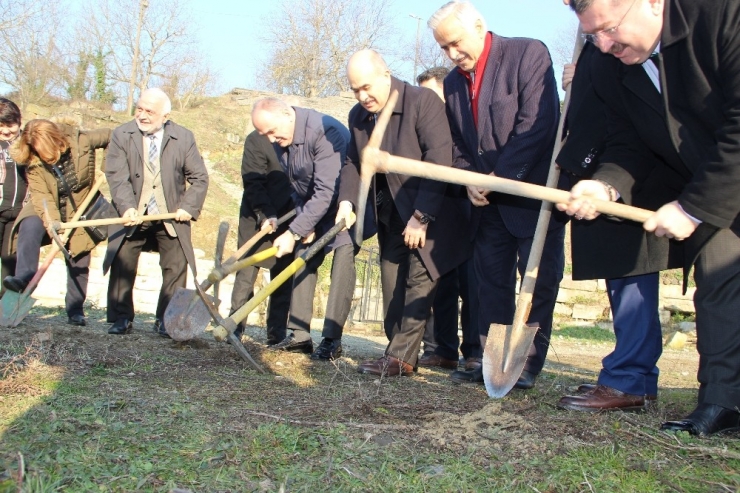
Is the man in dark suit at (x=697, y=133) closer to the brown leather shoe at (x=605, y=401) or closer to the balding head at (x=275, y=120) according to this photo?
the brown leather shoe at (x=605, y=401)

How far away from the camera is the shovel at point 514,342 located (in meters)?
3.37

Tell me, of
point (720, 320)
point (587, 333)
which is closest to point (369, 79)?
point (720, 320)

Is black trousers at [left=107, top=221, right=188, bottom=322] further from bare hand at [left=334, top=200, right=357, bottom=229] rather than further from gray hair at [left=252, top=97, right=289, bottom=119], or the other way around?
bare hand at [left=334, top=200, right=357, bottom=229]

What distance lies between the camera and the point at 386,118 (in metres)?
3.55

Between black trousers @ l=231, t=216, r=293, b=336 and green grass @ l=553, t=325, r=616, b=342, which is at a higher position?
black trousers @ l=231, t=216, r=293, b=336

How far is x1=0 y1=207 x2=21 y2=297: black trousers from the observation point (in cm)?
641

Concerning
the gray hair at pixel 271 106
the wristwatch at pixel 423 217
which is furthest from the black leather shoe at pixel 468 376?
the gray hair at pixel 271 106

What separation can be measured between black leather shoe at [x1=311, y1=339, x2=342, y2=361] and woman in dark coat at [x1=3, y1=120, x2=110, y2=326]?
2426 mm

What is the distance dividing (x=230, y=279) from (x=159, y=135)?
6.01 m

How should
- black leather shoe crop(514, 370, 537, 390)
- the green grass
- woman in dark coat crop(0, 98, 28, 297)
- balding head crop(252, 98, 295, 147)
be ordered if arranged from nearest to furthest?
black leather shoe crop(514, 370, 537, 390) → balding head crop(252, 98, 295, 147) → woman in dark coat crop(0, 98, 28, 297) → the green grass

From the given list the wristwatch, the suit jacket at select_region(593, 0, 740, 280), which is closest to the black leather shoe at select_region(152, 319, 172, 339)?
the wristwatch

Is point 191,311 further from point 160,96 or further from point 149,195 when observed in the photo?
point 160,96

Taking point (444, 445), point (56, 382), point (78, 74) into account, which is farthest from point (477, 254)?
point (78, 74)

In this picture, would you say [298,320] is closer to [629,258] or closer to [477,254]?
[477,254]
